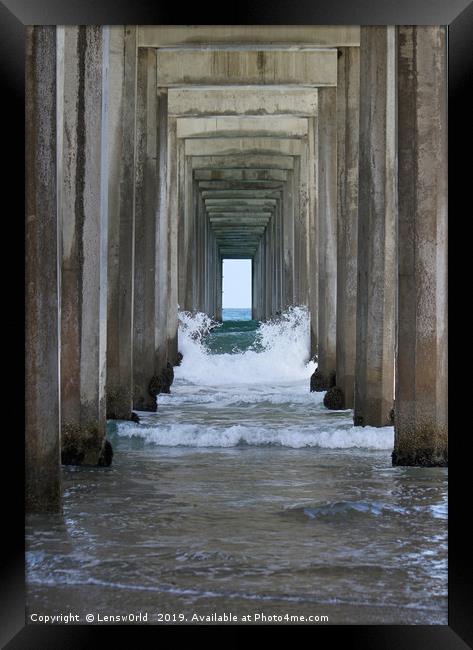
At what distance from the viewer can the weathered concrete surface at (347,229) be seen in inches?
461

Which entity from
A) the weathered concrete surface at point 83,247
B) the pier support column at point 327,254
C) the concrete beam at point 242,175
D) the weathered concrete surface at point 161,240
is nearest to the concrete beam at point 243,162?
the concrete beam at point 242,175

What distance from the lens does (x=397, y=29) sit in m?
8.07

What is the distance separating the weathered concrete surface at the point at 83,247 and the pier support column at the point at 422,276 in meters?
2.18

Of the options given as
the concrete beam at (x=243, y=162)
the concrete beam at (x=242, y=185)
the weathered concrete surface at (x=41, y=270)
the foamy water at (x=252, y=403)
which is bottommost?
the foamy water at (x=252, y=403)

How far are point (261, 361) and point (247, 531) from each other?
13981mm

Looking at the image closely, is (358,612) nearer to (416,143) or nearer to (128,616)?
(128,616)

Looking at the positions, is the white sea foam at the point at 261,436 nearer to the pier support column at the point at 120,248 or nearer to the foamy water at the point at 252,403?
the foamy water at the point at 252,403

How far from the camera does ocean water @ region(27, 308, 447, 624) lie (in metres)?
4.49

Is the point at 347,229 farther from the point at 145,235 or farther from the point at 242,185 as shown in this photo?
the point at 242,185

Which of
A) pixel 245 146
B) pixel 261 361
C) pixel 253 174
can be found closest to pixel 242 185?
pixel 253 174

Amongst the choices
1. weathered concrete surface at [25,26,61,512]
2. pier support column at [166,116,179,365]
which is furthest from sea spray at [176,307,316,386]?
weathered concrete surface at [25,26,61,512]

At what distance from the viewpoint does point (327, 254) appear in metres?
13.8
